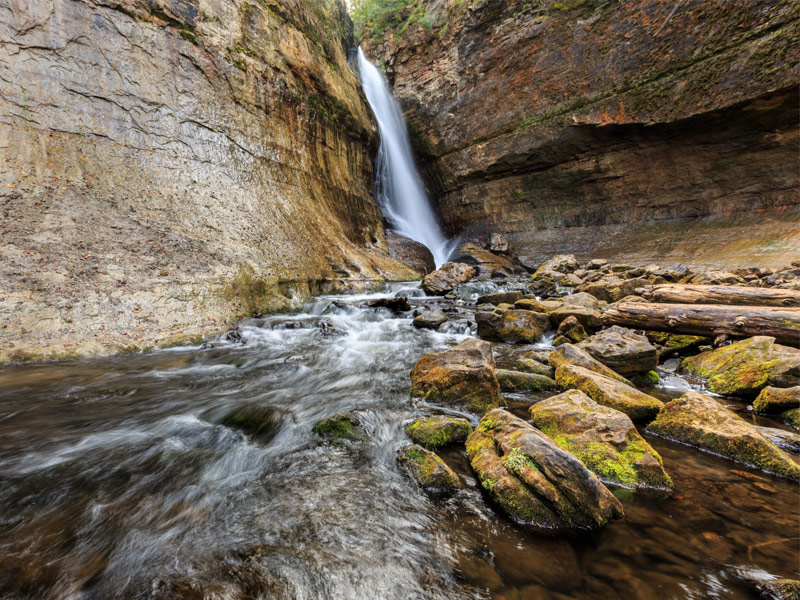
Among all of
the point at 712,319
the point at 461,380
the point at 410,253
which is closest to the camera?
the point at 461,380

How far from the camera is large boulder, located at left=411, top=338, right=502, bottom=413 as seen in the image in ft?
10.5

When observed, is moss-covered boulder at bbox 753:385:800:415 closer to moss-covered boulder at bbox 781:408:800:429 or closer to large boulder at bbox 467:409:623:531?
moss-covered boulder at bbox 781:408:800:429

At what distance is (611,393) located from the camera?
299cm

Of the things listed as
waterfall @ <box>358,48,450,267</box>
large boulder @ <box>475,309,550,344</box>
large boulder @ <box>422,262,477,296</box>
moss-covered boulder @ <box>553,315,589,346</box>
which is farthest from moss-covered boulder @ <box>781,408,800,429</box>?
waterfall @ <box>358,48,450,267</box>

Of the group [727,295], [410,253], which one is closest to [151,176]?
[727,295]

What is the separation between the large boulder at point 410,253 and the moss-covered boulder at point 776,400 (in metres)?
13.1

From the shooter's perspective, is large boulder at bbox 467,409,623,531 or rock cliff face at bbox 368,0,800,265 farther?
rock cliff face at bbox 368,0,800,265

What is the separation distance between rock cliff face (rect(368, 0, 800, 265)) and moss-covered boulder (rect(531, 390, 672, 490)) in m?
13.7

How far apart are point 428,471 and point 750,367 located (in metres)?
3.80

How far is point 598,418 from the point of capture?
7.88 ft

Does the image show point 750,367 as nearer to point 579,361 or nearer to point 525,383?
point 579,361

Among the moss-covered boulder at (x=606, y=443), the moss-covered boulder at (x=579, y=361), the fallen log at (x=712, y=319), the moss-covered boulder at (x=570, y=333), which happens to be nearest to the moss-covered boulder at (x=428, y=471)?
the moss-covered boulder at (x=606, y=443)

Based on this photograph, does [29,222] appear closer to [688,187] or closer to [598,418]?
[598,418]

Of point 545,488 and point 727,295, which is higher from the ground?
point 727,295
